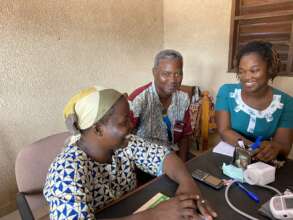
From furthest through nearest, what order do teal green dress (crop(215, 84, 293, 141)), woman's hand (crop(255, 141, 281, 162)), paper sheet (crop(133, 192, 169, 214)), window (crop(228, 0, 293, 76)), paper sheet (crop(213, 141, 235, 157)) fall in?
window (crop(228, 0, 293, 76))
teal green dress (crop(215, 84, 293, 141))
paper sheet (crop(213, 141, 235, 157))
woman's hand (crop(255, 141, 281, 162))
paper sheet (crop(133, 192, 169, 214))

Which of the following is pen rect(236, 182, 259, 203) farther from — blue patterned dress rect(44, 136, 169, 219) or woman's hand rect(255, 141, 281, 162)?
blue patterned dress rect(44, 136, 169, 219)

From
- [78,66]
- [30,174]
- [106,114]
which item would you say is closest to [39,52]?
[78,66]

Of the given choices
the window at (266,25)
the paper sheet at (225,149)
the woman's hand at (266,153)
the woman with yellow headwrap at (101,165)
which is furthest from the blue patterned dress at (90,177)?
the window at (266,25)

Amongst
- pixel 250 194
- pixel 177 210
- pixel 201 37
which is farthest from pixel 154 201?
pixel 201 37

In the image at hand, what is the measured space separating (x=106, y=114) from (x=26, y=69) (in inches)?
57.9

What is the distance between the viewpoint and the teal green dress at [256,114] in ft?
4.57

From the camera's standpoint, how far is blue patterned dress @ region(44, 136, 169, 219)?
0.72 m

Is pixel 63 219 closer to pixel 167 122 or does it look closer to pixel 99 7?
pixel 167 122

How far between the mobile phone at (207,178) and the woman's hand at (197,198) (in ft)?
0.23

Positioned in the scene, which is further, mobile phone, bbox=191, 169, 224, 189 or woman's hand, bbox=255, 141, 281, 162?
woman's hand, bbox=255, 141, 281, 162

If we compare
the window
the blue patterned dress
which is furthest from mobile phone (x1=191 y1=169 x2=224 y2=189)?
the window

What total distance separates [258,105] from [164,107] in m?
0.63

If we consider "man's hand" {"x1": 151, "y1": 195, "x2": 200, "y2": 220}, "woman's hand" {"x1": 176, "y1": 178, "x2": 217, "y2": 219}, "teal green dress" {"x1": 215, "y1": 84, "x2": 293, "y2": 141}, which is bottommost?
"woman's hand" {"x1": 176, "y1": 178, "x2": 217, "y2": 219}

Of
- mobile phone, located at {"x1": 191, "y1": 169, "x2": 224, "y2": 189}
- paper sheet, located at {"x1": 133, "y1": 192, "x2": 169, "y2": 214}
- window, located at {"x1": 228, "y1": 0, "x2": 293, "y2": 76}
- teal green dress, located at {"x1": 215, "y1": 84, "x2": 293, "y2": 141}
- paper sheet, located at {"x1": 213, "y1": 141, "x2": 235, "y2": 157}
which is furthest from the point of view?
window, located at {"x1": 228, "y1": 0, "x2": 293, "y2": 76}
